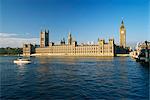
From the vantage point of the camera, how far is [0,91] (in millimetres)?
26250

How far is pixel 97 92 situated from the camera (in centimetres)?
2525

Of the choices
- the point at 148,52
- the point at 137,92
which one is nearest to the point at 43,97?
the point at 137,92

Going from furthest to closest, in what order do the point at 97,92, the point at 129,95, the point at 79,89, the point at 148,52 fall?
1. the point at 148,52
2. the point at 79,89
3. the point at 97,92
4. the point at 129,95

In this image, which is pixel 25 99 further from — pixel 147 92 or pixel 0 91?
pixel 147 92

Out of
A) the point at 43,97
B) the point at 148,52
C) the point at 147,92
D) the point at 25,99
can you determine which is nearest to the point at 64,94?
the point at 43,97

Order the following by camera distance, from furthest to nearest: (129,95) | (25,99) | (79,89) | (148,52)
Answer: (148,52) → (79,89) → (129,95) → (25,99)

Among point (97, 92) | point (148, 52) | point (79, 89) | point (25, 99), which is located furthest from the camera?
point (148, 52)

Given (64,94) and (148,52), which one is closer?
(64,94)

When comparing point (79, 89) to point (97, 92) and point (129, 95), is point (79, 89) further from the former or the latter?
point (129, 95)

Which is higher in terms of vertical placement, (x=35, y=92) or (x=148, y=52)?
(x=148, y=52)

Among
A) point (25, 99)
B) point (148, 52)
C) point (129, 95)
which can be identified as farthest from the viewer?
point (148, 52)

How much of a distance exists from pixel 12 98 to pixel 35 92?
11.6 feet

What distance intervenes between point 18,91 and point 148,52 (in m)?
63.9

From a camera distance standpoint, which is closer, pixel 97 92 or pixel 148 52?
pixel 97 92
